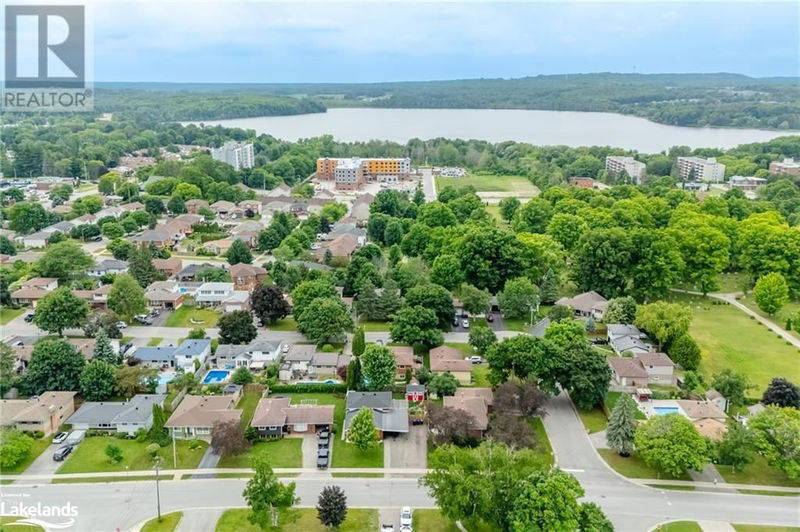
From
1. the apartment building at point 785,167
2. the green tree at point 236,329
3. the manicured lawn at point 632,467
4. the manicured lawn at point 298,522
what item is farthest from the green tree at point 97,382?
the apartment building at point 785,167

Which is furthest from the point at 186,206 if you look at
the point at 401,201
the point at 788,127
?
the point at 788,127

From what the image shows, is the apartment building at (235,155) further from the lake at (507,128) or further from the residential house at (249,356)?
the residential house at (249,356)

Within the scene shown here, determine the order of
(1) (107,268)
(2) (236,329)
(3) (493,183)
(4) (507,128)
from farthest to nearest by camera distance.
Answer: (4) (507,128) < (3) (493,183) < (1) (107,268) < (2) (236,329)

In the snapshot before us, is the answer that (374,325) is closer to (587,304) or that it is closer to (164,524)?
(587,304)

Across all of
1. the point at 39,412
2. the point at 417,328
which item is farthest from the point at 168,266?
the point at 417,328

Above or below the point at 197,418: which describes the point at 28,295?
above
